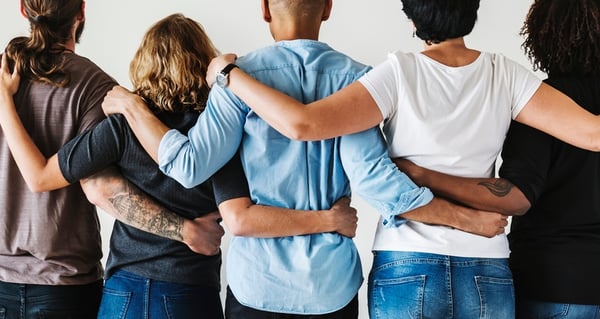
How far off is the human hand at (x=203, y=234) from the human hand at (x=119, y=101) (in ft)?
1.00

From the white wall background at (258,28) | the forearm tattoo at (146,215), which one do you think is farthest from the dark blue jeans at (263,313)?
the white wall background at (258,28)

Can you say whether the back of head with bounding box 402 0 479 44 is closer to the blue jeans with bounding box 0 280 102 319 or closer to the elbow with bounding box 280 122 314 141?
the elbow with bounding box 280 122 314 141

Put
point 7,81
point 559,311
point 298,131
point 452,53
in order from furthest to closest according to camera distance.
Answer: point 7,81
point 559,311
point 452,53
point 298,131

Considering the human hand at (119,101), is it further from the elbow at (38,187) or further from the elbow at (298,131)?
the elbow at (298,131)

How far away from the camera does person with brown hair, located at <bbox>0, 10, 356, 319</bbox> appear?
1930mm

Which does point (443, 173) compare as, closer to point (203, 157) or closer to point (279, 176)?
point (279, 176)

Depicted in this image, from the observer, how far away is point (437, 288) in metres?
1.64

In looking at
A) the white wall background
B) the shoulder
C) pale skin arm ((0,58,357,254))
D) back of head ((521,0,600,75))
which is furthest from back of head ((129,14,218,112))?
the white wall background

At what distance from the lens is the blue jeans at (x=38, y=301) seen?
2.04 m

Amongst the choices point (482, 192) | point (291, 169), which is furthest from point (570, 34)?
point (291, 169)

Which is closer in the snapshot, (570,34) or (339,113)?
(339,113)

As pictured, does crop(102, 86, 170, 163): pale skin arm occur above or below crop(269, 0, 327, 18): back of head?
below

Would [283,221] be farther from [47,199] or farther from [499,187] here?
[47,199]

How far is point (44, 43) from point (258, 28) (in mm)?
1616
